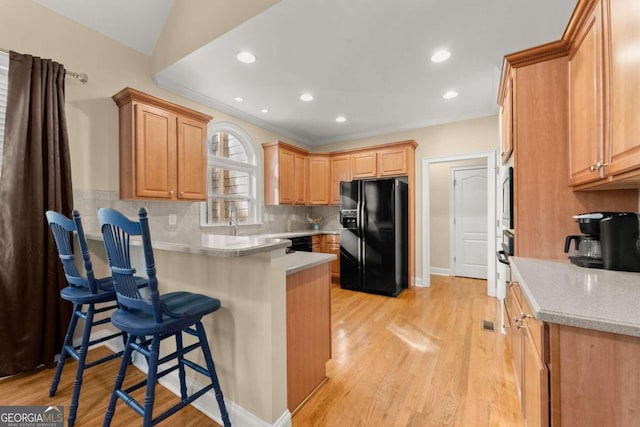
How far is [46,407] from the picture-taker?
165 centimetres

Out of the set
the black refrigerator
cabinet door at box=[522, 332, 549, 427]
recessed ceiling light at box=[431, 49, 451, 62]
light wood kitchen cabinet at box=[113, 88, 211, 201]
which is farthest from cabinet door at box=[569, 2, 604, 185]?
light wood kitchen cabinet at box=[113, 88, 211, 201]

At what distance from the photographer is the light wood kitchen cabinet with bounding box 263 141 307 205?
4344mm

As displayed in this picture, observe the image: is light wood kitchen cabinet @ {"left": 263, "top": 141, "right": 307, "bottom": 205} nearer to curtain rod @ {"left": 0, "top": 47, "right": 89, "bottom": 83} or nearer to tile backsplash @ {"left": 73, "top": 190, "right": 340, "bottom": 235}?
tile backsplash @ {"left": 73, "top": 190, "right": 340, "bottom": 235}

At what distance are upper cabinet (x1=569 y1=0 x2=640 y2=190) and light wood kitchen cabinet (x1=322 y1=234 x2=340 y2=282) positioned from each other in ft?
11.2

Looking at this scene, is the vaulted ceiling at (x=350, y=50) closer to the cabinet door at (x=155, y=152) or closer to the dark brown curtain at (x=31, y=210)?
the cabinet door at (x=155, y=152)

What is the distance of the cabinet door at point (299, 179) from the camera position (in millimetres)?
4668

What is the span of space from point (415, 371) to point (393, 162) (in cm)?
310

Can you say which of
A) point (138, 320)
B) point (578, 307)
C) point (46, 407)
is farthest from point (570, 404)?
point (46, 407)

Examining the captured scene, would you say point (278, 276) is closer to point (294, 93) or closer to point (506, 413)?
point (506, 413)

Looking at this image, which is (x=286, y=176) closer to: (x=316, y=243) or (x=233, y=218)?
(x=233, y=218)

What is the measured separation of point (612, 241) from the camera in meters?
1.34

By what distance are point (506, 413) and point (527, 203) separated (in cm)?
130

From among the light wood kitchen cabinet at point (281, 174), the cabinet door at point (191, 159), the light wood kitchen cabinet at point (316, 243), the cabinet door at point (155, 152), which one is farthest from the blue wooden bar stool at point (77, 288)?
the light wood kitchen cabinet at point (316, 243)

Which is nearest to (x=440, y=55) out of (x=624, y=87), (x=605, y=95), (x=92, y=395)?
(x=605, y=95)
